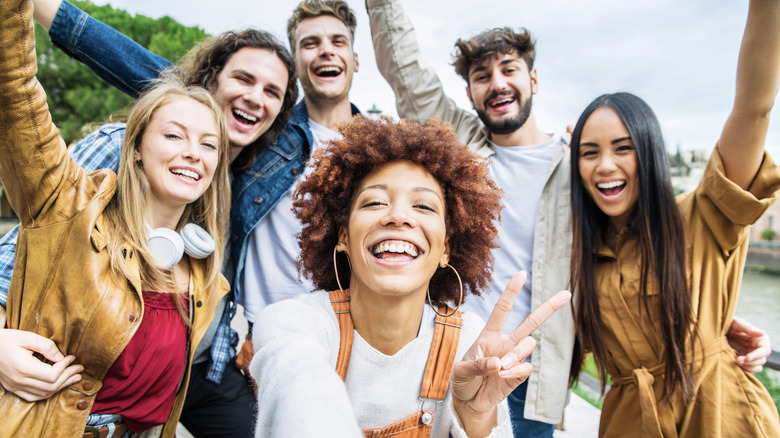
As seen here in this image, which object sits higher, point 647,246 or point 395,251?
point 647,246

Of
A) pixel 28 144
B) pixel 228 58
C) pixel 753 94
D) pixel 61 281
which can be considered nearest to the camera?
pixel 28 144

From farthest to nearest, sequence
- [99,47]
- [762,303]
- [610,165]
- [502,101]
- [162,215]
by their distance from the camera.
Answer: [762,303] → [502,101] → [99,47] → [610,165] → [162,215]

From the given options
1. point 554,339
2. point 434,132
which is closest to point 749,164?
point 554,339

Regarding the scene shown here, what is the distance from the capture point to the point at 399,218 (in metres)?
1.96

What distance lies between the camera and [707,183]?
2.42 m

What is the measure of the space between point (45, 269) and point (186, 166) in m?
0.77

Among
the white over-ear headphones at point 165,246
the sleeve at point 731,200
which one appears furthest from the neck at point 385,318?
the sleeve at point 731,200

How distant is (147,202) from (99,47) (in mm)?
1318

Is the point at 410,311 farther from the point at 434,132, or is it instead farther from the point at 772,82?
the point at 772,82

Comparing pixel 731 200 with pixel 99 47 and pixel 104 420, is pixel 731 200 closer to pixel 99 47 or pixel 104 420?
pixel 104 420

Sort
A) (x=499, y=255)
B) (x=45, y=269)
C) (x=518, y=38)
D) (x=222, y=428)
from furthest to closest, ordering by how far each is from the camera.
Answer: (x=518, y=38), (x=499, y=255), (x=222, y=428), (x=45, y=269)

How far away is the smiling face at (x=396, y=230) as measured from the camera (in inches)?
76.6

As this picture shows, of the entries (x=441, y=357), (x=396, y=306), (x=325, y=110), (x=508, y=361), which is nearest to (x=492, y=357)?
(x=508, y=361)

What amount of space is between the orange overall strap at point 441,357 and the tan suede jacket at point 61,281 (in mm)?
1341
